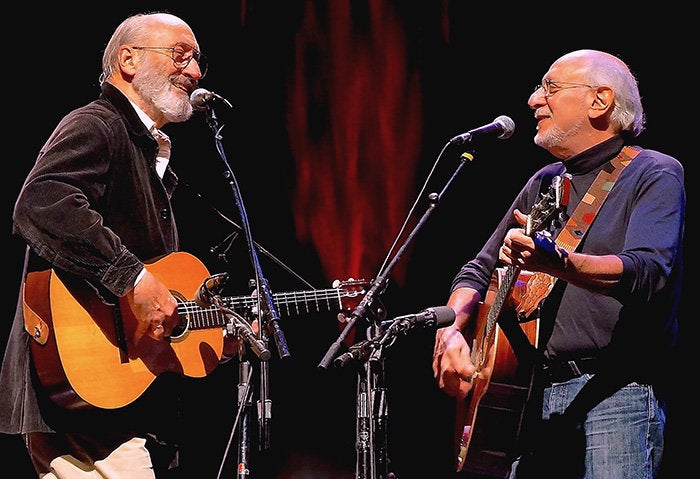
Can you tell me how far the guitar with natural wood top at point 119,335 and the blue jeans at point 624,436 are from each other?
3.35ft

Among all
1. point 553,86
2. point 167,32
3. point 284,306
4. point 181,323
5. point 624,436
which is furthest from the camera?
point 167,32

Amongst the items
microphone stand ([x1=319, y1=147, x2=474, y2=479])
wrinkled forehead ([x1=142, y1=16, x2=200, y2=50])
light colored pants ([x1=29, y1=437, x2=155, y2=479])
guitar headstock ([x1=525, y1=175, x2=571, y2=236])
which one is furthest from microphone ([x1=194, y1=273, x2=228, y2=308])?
wrinkled forehead ([x1=142, y1=16, x2=200, y2=50])

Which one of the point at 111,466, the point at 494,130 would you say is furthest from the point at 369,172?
the point at 111,466

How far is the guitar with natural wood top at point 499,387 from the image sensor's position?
2.80 metres

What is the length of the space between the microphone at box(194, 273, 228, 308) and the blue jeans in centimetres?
138

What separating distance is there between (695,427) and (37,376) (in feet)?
11.3

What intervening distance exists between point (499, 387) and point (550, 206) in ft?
2.37

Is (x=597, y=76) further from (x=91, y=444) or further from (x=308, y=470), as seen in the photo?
(x=308, y=470)

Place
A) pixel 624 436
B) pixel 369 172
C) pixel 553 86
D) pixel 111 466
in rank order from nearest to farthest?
pixel 624 436, pixel 111 466, pixel 553 86, pixel 369 172

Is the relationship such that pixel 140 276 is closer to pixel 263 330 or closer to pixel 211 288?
pixel 211 288

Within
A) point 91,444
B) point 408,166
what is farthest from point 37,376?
point 408,166

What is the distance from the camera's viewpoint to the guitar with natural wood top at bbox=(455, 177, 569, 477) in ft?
9.18

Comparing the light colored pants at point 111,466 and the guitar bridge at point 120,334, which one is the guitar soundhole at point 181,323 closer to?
the guitar bridge at point 120,334

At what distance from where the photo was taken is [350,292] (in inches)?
123
